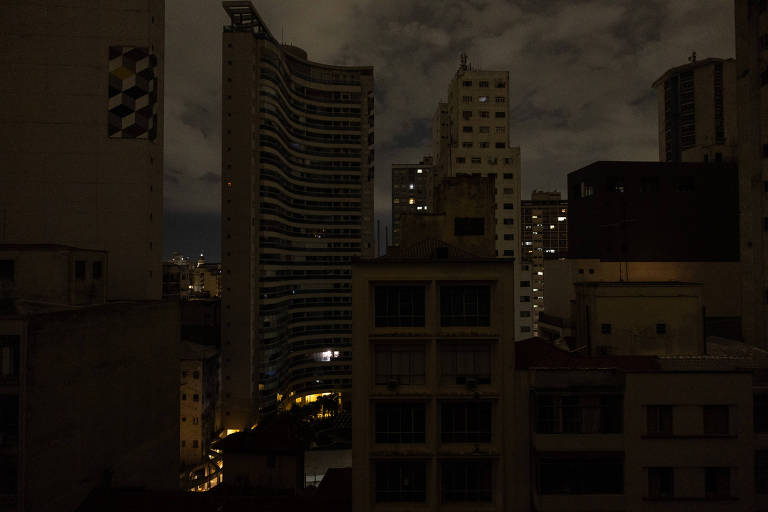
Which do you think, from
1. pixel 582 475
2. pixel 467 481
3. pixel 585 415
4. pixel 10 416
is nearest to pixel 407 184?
pixel 585 415

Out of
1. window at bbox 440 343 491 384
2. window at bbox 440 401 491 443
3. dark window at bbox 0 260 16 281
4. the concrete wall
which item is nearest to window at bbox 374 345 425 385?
window at bbox 440 343 491 384

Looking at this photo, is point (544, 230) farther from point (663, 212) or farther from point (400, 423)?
point (400, 423)

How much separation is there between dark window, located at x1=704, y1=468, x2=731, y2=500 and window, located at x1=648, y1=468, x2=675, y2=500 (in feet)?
4.31

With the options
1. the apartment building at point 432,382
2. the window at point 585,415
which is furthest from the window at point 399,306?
the window at point 585,415

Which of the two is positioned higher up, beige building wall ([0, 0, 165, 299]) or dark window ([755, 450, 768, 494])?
beige building wall ([0, 0, 165, 299])

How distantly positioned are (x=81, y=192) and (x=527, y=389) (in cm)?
2964

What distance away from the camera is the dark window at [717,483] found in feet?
52.0

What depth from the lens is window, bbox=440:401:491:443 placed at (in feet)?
54.4

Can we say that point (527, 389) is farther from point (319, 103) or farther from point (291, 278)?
point (319, 103)

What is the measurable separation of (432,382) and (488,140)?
190 ft

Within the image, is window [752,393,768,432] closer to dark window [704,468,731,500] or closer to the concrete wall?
dark window [704,468,731,500]

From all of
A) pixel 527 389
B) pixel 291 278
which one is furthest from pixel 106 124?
pixel 291 278

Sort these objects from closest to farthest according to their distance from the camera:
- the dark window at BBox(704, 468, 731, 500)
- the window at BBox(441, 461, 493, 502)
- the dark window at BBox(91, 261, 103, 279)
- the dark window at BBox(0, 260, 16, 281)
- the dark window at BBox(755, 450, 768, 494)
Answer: the dark window at BBox(704, 468, 731, 500) < the dark window at BBox(755, 450, 768, 494) < the window at BBox(441, 461, 493, 502) < the dark window at BBox(0, 260, 16, 281) < the dark window at BBox(91, 261, 103, 279)

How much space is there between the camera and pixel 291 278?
68.6 meters
